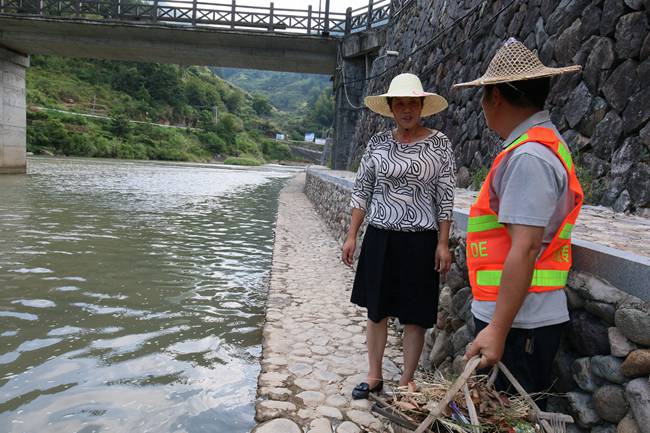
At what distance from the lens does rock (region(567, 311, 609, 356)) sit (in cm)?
150

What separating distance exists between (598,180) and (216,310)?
3.73 m

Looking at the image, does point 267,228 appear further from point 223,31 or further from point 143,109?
point 143,109

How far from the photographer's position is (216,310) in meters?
4.24

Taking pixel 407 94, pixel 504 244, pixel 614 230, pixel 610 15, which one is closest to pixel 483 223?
pixel 504 244

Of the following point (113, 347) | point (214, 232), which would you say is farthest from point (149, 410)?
point (214, 232)

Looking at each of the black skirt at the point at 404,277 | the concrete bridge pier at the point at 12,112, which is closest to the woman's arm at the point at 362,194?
the black skirt at the point at 404,277

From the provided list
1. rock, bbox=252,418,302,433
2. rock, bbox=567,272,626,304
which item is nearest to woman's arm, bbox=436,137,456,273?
rock, bbox=567,272,626,304

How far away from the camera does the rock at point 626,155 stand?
160 inches

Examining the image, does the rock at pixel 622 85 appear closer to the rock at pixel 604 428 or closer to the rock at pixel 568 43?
the rock at pixel 568 43

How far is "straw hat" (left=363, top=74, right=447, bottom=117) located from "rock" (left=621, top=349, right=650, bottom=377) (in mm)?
1388

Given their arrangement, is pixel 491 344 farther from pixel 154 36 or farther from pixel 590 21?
pixel 154 36

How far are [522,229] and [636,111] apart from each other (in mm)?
3733

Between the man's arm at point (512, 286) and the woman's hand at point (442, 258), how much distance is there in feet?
2.87

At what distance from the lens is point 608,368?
1.44 metres
